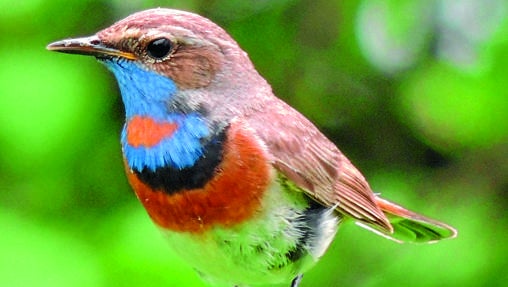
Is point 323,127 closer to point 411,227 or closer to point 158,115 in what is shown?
point 411,227

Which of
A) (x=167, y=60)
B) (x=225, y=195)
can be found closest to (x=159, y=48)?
(x=167, y=60)

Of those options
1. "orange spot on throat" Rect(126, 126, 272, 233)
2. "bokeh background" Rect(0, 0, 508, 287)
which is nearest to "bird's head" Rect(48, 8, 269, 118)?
"orange spot on throat" Rect(126, 126, 272, 233)

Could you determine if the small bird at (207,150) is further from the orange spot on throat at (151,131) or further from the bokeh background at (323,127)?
the bokeh background at (323,127)

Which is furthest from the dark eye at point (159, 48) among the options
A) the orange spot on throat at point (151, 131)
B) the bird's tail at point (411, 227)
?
the bird's tail at point (411, 227)

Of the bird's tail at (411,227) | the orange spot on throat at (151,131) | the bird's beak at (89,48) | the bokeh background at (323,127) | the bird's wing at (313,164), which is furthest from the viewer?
the bokeh background at (323,127)

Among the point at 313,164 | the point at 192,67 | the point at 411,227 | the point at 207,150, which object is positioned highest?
the point at 192,67

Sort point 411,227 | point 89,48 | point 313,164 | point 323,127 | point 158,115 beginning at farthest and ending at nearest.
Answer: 1. point 323,127
2. point 411,227
3. point 313,164
4. point 158,115
5. point 89,48
